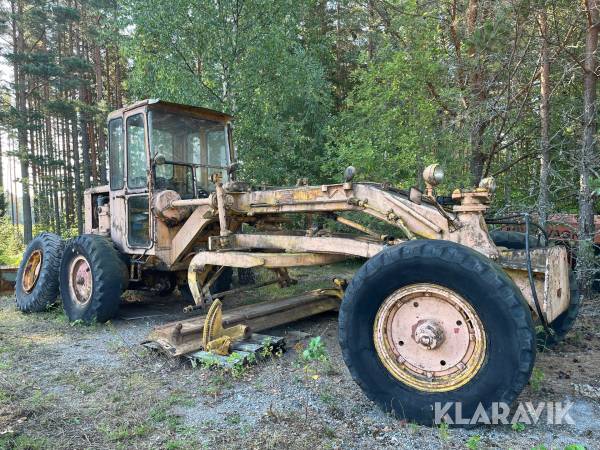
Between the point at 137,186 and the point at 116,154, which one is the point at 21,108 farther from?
the point at 137,186

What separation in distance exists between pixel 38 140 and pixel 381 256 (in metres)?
26.4

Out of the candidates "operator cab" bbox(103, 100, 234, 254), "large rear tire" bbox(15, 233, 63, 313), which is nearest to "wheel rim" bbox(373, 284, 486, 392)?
"operator cab" bbox(103, 100, 234, 254)

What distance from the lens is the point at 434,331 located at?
3.14m

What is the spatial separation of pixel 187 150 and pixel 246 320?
2711 mm

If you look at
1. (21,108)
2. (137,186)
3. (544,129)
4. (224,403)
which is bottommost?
(224,403)

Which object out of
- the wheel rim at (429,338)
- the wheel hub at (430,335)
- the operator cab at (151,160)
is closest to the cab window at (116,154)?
the operator cab at (151,160)

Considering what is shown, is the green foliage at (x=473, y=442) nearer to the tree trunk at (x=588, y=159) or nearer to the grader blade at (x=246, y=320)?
the grader blade at (x=246, y=320)

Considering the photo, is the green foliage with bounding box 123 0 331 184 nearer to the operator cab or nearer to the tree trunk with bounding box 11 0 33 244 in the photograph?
the operator cab

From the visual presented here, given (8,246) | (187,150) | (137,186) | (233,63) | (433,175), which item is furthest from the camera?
(8,246)

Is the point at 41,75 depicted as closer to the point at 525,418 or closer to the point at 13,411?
the point at 13,411

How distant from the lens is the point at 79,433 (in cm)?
314

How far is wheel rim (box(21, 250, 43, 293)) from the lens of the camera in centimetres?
716

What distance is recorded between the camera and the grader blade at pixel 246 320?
14.7 ft

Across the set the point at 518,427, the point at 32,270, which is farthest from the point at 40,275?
the point at 518,427
